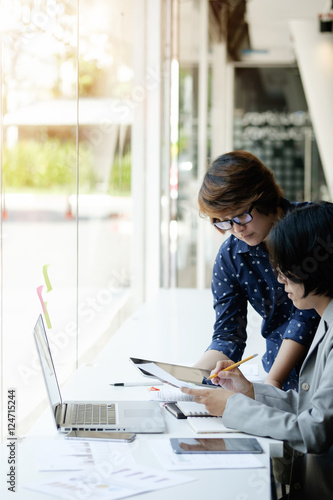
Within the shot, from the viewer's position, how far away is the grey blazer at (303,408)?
160 cm

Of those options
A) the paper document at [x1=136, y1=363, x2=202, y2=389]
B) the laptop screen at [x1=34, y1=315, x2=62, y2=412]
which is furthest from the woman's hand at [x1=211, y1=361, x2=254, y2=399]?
the laptop screen at [x1=34, y1=315, x2=62, y2=412]

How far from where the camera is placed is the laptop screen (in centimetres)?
164

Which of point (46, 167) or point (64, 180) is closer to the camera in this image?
point (46, 167)

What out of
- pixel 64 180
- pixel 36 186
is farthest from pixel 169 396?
pixel 64 180

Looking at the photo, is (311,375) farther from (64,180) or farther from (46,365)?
(64,180)

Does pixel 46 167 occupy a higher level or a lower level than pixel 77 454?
higher

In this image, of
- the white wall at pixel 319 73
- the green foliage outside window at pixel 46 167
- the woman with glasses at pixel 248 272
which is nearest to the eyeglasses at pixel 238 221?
the woman with glasses at pixel 248 272

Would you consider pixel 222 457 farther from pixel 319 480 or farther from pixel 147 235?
pixel 147 235

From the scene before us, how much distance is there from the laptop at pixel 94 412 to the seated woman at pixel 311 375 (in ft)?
0.52

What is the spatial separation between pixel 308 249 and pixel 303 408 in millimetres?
475

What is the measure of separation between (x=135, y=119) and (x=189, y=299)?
151 centimetres

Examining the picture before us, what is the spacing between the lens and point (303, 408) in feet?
6.09

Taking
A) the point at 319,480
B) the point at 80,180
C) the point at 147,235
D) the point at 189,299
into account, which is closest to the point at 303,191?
the point at 147,235

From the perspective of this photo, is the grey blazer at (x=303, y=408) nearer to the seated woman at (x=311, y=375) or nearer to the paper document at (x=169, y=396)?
the seated woman at (x=311, y=375)
